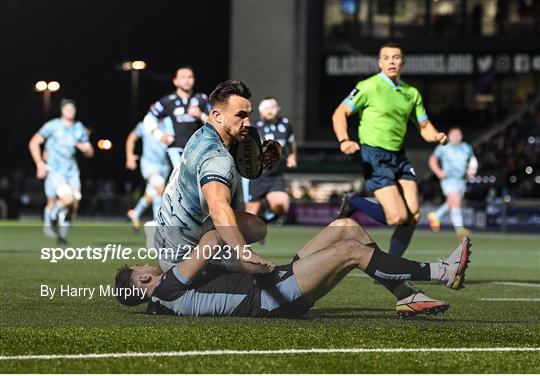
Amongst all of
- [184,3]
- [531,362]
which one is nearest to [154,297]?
[531,362]

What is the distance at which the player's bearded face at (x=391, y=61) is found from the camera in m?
12.5

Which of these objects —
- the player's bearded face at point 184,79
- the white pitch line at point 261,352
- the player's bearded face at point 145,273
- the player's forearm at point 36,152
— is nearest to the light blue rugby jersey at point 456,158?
the player's forearm at point 36,152

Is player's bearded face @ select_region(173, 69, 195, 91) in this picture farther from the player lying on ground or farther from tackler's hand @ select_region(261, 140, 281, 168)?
tackler's hand @ select_region(261, 140, 281, 168)

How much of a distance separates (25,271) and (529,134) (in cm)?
3559

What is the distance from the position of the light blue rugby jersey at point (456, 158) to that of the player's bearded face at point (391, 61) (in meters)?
14.1

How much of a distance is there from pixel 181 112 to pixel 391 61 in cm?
511

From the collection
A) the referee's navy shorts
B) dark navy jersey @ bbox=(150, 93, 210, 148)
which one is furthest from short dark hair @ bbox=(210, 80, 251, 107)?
dark navy jersey @ bbox=(150, 93, 210, 148)

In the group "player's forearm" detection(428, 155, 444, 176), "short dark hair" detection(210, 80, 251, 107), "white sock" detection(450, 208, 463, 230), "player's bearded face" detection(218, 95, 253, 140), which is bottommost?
"white sock" detection(450, 208, 463, 230)

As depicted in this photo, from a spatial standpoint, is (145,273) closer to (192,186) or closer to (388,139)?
(192,186)

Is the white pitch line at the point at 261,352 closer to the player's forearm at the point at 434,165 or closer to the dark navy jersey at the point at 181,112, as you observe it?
the dark navy jersey at the point at 181,112

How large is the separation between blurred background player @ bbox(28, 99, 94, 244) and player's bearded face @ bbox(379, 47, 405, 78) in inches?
371

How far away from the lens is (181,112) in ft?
56.3

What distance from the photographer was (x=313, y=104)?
57.8m

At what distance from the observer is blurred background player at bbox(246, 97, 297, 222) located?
1909cm
